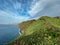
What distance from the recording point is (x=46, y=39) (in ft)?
86.3

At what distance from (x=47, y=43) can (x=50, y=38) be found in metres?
1.14

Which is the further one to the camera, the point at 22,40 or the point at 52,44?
the point at 22,40

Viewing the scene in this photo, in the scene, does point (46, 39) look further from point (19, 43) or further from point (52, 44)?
point (19, 43)

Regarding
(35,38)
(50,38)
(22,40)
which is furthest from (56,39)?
(22,40)

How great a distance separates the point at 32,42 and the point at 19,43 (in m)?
2.69

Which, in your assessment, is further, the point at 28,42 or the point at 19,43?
the point at 19,43

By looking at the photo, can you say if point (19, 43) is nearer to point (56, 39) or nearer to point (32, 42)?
point (32, 42)

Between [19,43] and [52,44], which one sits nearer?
[52,44]

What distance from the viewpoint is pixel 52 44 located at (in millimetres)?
25484

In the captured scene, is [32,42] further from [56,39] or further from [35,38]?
[56,39]

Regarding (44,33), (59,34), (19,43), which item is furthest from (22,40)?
(59,34)

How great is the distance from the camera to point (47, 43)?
2570 cm

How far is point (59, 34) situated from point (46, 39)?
188 cm

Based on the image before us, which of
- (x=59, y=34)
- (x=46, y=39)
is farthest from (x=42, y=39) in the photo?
(x=59, y=34)
